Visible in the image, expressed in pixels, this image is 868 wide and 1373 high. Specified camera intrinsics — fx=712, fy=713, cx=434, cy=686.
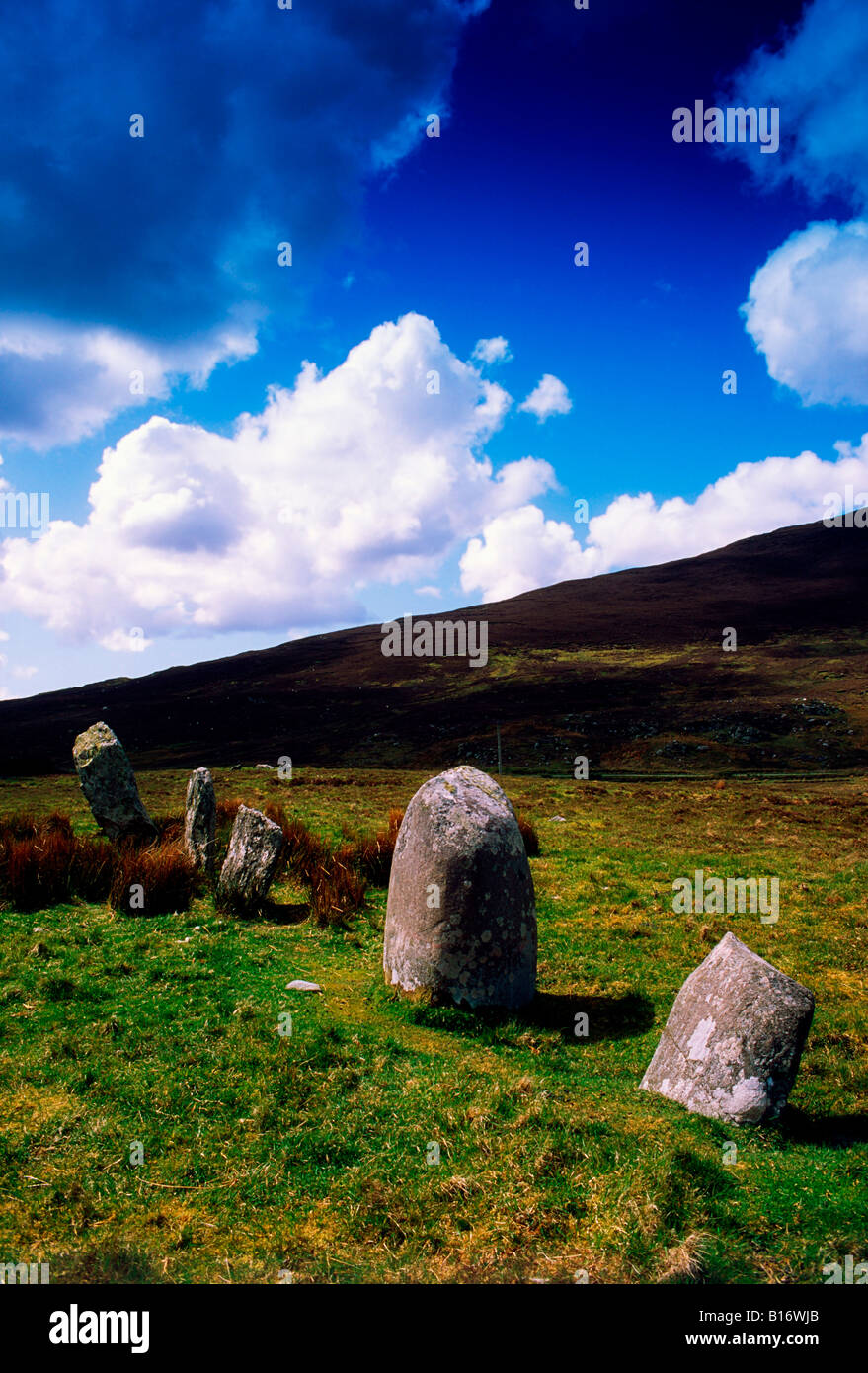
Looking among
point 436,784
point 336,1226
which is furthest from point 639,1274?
point 436,784

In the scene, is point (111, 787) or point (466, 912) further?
point (111, 787)

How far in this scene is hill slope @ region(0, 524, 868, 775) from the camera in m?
45.4

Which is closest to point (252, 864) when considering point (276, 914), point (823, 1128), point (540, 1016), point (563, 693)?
point (276, 914)

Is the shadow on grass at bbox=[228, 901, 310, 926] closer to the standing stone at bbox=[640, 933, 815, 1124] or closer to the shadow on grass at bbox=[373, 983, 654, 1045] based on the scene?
the shadow on grass at bbox=[373, 983, 654, 1045]

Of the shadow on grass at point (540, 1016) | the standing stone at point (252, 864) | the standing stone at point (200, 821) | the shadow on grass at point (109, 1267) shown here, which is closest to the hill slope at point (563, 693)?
the standing stone at point (200, 821)

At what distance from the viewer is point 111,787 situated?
14.9 metres

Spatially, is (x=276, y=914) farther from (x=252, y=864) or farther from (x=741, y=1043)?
(x=741, y=1043)

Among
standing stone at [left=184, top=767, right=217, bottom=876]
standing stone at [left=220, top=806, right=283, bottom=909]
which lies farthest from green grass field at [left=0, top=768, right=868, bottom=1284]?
standing stone at [left=184, top=767, right=217, bottom=876]

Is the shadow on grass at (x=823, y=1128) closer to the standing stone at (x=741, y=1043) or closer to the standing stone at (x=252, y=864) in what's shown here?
the standing stone at (x=741, y=1043)

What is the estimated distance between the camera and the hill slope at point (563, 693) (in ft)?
149

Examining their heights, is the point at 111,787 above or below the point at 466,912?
above

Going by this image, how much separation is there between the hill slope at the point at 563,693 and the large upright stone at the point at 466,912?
3217 centimetres

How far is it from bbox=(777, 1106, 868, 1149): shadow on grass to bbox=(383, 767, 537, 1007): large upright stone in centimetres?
266

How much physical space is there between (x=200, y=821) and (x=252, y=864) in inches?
104
